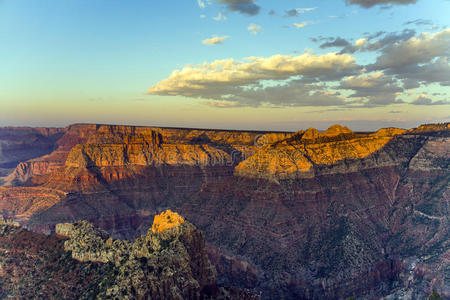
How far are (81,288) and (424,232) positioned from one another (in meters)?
82.7

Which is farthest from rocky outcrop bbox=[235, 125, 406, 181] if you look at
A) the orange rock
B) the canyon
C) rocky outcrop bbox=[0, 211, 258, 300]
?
rocky outcrop bbox=[0, 211, 258, 300]

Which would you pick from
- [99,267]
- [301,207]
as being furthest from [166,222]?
[301,207]

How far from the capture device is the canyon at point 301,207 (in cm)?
7956

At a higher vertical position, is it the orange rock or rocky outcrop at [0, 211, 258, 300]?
the orange rock

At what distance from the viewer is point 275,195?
9406cm

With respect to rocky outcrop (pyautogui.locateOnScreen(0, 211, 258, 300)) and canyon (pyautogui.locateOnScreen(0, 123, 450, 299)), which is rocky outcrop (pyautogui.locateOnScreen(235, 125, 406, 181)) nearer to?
canyon (pyautogui.locateOnScreen(0, 123, 450, 299))

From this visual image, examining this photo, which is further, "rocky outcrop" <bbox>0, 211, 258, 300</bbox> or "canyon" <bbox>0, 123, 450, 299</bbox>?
"canyon" <bbox>0, 123, 450, 299</bbox>

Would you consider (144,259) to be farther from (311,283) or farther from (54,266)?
(311,283)

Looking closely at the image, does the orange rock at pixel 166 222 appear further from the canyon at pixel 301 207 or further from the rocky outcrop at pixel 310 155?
the rocky outcrop at pixel 310 155

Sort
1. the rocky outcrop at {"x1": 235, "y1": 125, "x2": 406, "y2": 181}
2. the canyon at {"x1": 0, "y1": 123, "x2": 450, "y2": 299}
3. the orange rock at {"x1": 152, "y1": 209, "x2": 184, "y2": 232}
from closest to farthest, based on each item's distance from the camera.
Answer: the orange rock at {"x1": 152, "y1": 209, "x2": 184, "y2": 232}
the canyon at {"x1": 0, "y1": 123, "x2": 450, "y2": 299}
the rocky outcrop at {"x1": 235, "y1": 125, "x2": 406, "y2": 181}

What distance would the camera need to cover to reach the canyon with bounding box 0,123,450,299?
79.6 meters

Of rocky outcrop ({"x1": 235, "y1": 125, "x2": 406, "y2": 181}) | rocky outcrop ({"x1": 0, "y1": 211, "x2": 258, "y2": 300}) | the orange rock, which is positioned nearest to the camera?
rocky outcrop ({"x1": 0, "y1": 211, "x2": 258, "y2": 300})

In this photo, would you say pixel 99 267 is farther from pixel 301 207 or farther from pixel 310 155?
pixel 310 155

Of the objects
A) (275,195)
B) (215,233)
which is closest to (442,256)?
(275,195)
